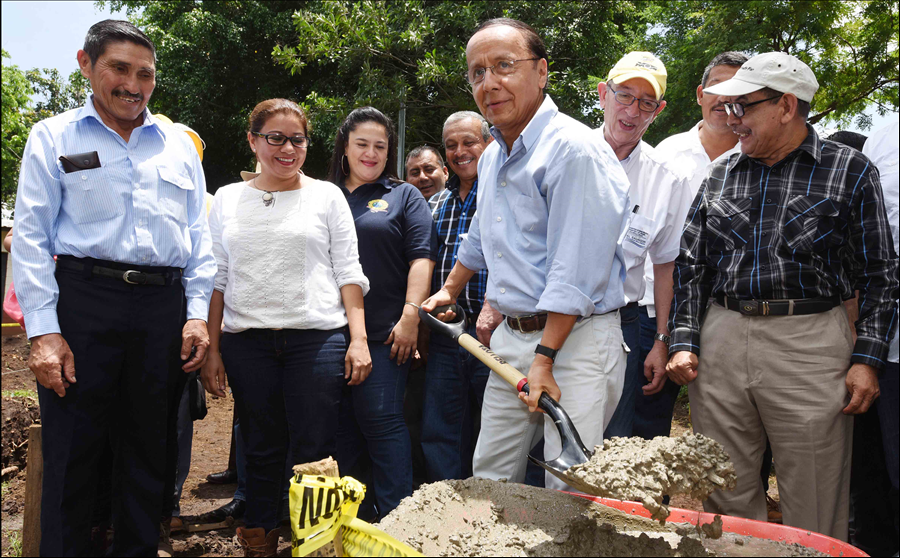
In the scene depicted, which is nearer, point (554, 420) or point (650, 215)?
point (554, 420)

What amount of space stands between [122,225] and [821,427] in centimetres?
252

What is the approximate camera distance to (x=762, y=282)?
2314 mm

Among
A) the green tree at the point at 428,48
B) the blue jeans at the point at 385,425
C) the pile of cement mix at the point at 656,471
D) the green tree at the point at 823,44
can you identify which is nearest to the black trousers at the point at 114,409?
the blue jeans at the point at 385,425

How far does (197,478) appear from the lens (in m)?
4.59

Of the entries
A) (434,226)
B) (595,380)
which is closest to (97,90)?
(434,226)

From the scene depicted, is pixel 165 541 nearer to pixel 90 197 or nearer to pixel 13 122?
pixel 90 197

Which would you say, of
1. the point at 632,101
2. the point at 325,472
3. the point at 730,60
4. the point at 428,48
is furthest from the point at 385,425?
the point at 428,48

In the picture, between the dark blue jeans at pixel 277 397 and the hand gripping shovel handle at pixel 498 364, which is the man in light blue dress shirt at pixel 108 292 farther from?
the hand gripping shovel handle at pixel 498 364

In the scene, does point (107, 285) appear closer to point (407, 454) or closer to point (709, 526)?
point (407, 454)

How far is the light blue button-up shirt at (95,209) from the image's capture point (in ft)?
8.13

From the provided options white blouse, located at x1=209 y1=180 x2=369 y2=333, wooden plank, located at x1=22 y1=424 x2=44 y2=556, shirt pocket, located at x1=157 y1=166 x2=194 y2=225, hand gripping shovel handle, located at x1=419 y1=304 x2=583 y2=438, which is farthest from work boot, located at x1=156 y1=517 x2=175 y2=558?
hand gripping shovel handle, located at x1=419 y1=304 x2=583 y2=438

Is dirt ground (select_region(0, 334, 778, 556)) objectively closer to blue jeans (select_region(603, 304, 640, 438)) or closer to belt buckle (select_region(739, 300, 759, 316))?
blue jeans (select_region(603, 304, 640, 438))

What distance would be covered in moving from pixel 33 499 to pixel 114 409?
0.56 metres

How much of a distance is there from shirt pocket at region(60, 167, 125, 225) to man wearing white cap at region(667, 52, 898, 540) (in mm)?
2136
